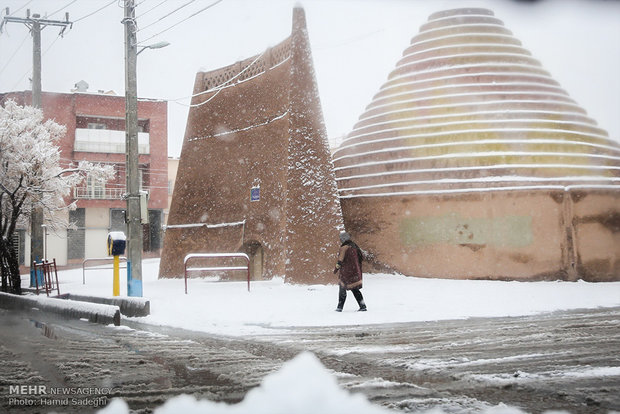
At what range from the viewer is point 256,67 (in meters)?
20.9

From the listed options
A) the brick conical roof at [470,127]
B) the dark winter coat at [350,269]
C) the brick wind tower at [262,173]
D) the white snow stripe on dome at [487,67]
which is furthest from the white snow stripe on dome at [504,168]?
the dark winter coat at [350,269]

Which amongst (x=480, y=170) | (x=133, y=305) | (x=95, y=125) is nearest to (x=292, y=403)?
(x=133, y=305)

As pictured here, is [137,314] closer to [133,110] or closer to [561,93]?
[133,110]

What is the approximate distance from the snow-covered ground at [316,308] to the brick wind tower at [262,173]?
159 centimetres

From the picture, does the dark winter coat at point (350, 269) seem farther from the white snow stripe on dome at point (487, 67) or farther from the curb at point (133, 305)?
the white snow stripe on dome at point (487, 67)

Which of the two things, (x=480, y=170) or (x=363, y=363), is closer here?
(x=363, y=363)

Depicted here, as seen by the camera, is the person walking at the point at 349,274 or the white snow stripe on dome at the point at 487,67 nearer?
the person walking at the point at 349,274

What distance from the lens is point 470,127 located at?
20.3 meters

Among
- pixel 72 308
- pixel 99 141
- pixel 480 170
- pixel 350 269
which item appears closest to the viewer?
pixel 350 269

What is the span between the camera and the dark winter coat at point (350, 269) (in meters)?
11.8

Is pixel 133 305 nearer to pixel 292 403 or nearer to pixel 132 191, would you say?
pixel 132 191

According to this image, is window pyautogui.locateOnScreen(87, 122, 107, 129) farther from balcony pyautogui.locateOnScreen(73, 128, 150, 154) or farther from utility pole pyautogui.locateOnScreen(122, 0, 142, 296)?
utility pole pyautogui.locateOnScreen(122, 0, 142, 296)

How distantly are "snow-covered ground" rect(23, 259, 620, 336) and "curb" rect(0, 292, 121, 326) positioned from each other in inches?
26.4

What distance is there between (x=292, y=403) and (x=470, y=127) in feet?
57.7
